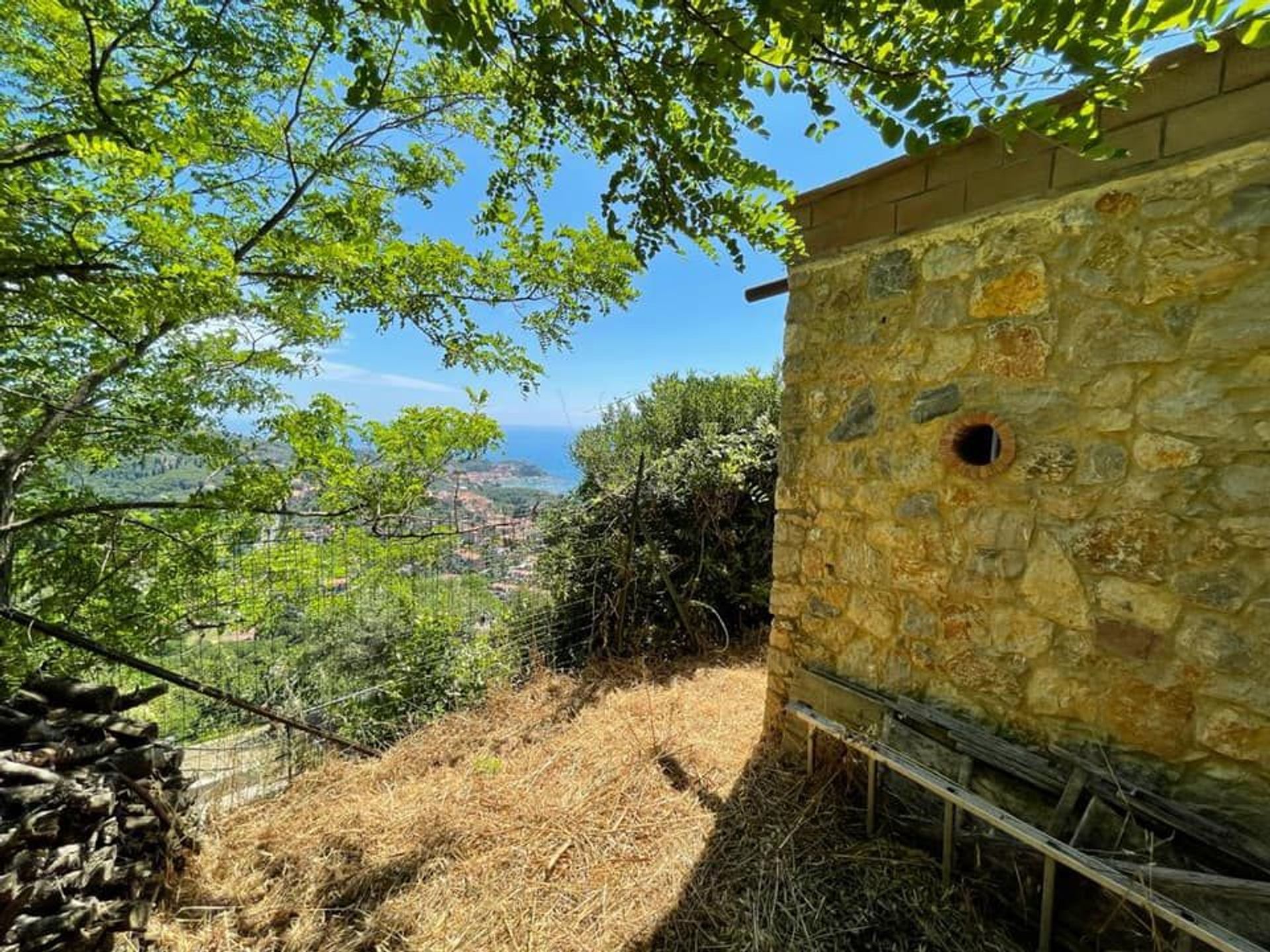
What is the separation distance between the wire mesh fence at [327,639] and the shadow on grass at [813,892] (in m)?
2.33

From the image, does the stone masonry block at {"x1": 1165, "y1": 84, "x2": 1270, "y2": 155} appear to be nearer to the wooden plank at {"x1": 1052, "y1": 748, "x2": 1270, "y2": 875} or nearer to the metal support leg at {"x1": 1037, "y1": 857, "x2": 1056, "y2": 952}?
the wooden plank at {"x1": 1052, "y1": 748, "x2": 1270, "y2": 875}

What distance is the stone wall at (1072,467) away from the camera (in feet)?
4.71

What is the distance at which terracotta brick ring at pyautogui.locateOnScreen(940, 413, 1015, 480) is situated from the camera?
183cm

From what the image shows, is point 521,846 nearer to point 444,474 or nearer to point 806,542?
point 806,542

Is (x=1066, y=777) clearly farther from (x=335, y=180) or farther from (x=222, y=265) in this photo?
(x=335, y=180)

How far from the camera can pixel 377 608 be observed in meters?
3.90

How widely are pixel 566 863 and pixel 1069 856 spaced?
5.93 feet

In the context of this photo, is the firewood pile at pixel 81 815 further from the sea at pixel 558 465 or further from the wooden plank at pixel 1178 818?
the wooden plank at pixel 1178 818

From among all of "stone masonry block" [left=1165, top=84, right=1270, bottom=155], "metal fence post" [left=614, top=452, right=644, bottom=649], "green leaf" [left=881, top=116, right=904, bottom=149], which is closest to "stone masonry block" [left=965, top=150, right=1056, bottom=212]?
"stone masonry block" [left=1165, top=84, right=1270, bottom=155]

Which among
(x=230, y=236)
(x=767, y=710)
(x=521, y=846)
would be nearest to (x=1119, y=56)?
(x=767, y=710)

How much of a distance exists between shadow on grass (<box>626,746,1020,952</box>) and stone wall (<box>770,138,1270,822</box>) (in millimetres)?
631

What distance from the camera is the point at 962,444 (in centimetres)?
200

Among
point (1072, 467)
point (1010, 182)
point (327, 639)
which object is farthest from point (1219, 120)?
point (327, 639)

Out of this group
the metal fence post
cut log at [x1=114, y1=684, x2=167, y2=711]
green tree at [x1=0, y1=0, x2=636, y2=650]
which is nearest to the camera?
green tree at [x1=0, y1=0, x2=636, y2=650]
